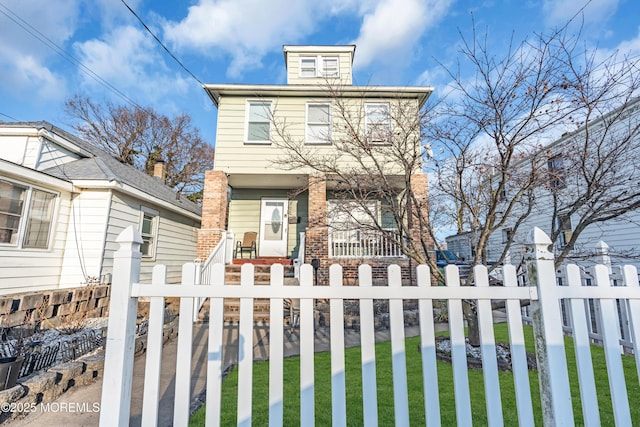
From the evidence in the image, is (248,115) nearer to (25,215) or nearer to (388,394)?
(25,215)

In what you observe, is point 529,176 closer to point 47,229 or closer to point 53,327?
point 53,327

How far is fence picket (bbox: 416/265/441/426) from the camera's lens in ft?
4.80

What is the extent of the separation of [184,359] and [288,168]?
6565 mm

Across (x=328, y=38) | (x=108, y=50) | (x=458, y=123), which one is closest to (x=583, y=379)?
(x=458, y=123)

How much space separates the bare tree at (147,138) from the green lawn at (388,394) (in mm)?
15883

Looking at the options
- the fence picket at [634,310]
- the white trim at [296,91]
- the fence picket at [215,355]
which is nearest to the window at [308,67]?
the white trim at [296,91]

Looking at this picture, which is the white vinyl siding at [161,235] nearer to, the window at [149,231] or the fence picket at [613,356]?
the window at [149,231]

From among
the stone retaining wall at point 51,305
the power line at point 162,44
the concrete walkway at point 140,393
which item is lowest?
the concrete walkway at point 140,393

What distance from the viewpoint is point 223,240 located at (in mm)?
7551

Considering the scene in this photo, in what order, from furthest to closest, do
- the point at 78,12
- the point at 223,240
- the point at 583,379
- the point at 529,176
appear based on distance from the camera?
the point at 78,12
the point at 223,240
the point at 529,176
the point at 583,379

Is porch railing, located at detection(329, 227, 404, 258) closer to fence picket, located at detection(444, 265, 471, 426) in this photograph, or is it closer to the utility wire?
fence picket, located at detection(444, 265, 471, 426)

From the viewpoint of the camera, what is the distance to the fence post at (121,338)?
1439 millimetres

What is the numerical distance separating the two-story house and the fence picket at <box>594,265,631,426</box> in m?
5.46

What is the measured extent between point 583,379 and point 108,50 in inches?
534
